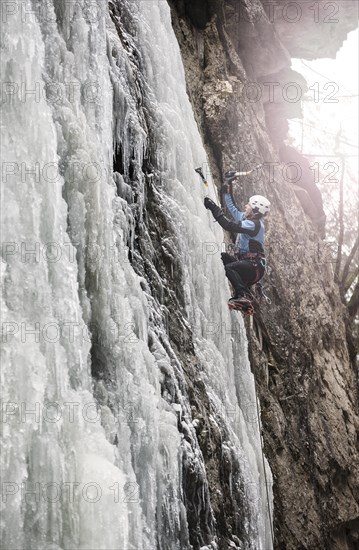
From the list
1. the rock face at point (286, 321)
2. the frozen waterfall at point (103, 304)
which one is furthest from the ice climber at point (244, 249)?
the rock face at point (286, 321)

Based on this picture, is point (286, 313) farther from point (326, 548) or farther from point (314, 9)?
point (314, 9)

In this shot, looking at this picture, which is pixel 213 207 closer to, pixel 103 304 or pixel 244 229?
pixel 244 229

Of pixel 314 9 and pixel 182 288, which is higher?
pixel 314 9

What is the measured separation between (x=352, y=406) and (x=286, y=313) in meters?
1.93

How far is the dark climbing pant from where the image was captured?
307 inches

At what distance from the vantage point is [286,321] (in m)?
10.1

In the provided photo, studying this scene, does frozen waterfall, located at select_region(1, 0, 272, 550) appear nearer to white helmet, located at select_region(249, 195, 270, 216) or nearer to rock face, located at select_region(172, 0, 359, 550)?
white helmet, located at select_region(249, 195, 270, 216)

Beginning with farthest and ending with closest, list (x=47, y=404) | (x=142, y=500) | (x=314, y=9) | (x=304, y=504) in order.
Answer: (x=314, y=9)
(x=304, y=504)
(x=142, y=500)
(x=47, y=404)

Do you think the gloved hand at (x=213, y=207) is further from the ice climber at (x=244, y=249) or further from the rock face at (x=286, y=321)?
the rock face at (x=286, y=321)

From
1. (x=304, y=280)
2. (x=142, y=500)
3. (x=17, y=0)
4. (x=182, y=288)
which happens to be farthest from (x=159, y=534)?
(x=304, y=280)

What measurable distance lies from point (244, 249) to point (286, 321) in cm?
240

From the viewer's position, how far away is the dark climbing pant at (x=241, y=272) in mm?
7801

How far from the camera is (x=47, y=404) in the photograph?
13.7ft

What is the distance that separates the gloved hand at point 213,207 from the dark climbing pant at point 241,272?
45 cm
